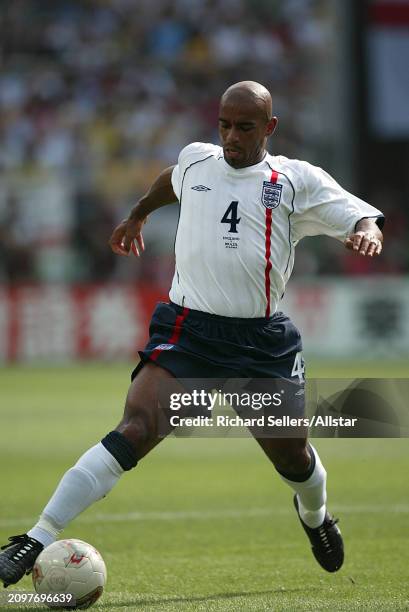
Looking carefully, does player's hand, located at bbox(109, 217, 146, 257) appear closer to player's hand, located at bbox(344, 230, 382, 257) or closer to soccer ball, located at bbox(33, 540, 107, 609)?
player's hand, located at bbox(344, 230, 382, 257)

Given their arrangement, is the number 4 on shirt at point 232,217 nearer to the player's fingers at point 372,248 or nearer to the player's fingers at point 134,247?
the player's fingers at point 372,248

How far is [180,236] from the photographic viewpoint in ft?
17.8

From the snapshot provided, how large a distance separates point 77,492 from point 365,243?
5.42 ft

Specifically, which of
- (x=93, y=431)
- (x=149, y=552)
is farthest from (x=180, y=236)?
(x=93, y=431)

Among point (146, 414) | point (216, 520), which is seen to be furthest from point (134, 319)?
point (146, 414)

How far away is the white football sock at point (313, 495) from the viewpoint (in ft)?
18.3

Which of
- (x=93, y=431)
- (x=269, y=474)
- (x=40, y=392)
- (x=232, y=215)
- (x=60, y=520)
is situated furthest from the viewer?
(x=40, y=392)

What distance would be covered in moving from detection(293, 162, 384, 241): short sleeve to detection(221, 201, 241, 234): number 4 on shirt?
11.3 inches

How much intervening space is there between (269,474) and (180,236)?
191 inches

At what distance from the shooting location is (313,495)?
5.67 m

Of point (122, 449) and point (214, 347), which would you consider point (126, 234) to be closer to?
point (214, 347)

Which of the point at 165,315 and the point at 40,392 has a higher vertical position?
the point at 165,315

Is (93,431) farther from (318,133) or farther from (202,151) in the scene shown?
(318,133)

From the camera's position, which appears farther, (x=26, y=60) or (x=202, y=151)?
(x=26, y=60)
